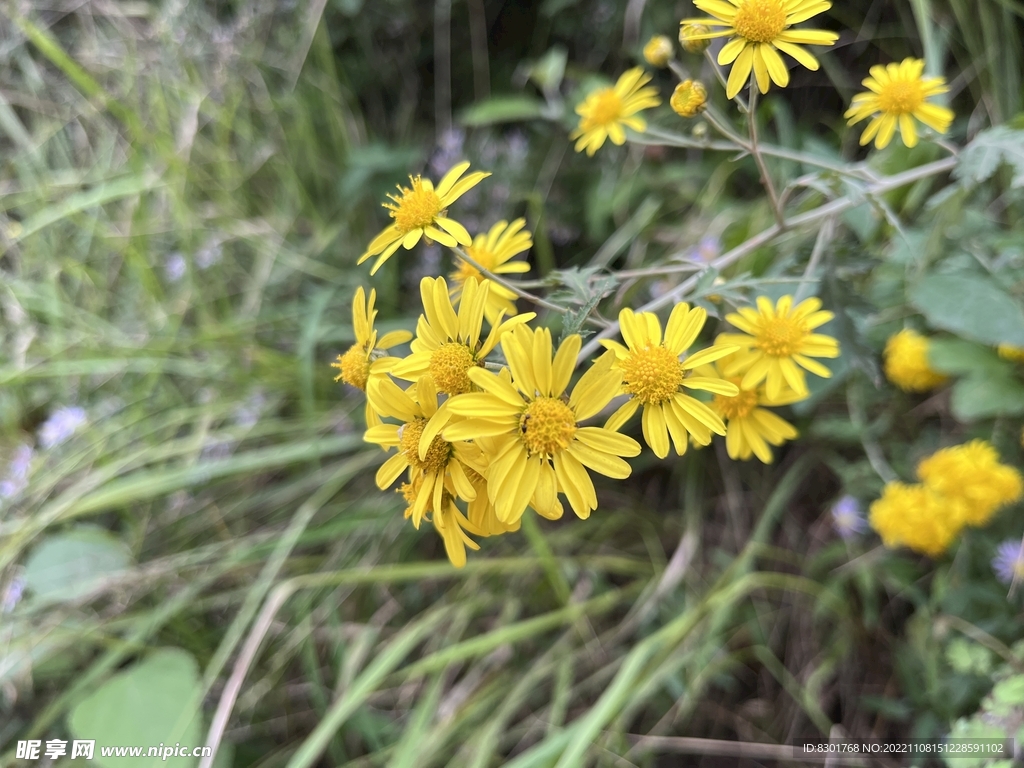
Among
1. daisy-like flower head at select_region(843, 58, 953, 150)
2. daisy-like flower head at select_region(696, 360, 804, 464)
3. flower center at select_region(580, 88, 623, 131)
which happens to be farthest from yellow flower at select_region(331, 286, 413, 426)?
daisy-like flower head at select_region(843, 58, 953, 150)

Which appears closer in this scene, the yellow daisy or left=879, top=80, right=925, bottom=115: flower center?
the yellow daisy

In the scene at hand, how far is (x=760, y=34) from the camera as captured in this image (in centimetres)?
81

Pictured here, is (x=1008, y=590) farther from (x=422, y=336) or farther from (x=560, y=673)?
(x=422, y=336)

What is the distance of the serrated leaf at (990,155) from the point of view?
92 centimetres

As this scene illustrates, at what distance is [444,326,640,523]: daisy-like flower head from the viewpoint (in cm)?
70

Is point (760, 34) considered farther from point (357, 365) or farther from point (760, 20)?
point (357, 365)

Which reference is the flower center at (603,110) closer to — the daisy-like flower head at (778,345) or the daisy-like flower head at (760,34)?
the daisy-like flower head at (760,34)

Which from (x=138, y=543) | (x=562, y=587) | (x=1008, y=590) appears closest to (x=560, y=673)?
(x=562, y=587)

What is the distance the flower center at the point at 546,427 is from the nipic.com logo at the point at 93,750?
1.00 meters

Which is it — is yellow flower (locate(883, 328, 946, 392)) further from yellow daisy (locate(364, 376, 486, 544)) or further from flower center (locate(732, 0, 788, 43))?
yellow daisy (locate(364, 376, 486, 544))

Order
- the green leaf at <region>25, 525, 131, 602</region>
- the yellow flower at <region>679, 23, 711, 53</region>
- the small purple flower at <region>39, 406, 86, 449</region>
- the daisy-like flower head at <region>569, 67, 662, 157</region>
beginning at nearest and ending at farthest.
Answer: the yellow flower at <region>679, 23, 711, 53</region> < the daisy-like flower head at <region>569, 67, 662, 157</region> < the green leaf at <region>25, 525, 131, 602</region> < the small purple flower at <region>39, 406, 86, 449</region>

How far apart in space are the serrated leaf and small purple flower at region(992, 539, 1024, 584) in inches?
28.6

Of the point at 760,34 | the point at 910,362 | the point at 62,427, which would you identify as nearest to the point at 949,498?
the point at 910,362

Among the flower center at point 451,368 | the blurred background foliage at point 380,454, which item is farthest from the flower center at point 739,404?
the flower center at point 451,368
